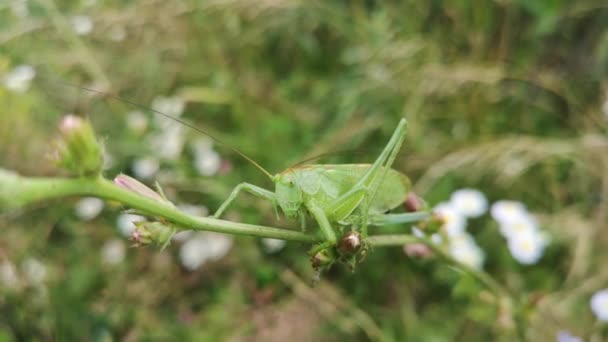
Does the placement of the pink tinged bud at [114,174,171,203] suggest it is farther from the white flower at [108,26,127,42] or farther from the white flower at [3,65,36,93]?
the white flower at [108,26,127,42]

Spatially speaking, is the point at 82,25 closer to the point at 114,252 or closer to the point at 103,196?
the point at 114,252

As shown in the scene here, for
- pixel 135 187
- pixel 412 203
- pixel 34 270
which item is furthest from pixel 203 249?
pixel 135 187

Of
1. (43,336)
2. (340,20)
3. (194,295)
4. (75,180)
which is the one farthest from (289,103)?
(75,180)

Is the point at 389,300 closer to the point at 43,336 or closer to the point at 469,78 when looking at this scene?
the point at 469,78

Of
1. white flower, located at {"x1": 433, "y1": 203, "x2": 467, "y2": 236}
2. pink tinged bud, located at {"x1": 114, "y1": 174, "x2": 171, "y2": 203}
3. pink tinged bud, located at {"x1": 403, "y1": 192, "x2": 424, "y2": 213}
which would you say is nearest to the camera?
pink tinged bud, located at {"x1": 114, "y1": 174, "x2": 171, "y2": 203}

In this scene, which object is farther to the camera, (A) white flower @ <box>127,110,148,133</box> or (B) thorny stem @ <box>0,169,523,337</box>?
(A) white flower @ <box>127,110,148,133</box>

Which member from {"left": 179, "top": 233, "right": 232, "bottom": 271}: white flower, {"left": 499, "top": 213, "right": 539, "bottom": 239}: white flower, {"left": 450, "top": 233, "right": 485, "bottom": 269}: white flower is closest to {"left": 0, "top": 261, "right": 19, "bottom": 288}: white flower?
{"left": 179, "top": 233, "right": 232, "bottom": 271}: white flower
